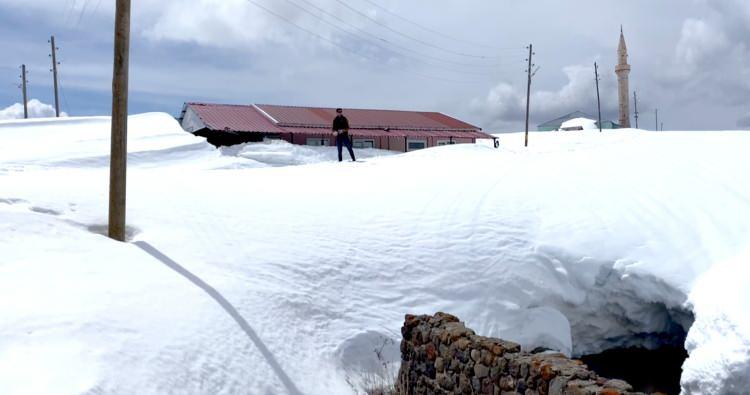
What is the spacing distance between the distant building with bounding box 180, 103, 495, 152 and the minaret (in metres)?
33.7

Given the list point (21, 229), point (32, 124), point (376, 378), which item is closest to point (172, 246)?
point (21, 229)

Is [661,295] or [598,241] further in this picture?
[598,241]

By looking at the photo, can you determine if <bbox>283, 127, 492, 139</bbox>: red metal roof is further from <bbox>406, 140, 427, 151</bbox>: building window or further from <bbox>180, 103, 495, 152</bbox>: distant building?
<bbox>406, 140, 427, 151</bbox>: building window

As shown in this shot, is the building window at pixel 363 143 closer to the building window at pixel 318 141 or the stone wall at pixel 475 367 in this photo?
the building window at pixel 318 141

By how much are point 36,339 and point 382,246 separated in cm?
581

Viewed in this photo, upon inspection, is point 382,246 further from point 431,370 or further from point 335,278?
point 431,370

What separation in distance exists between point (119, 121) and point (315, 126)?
24.3 meters

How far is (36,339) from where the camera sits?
612cm

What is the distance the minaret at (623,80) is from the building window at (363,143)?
41981 millimetres

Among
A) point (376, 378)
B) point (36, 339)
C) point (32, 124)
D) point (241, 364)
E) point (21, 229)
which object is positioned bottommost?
point (376, 378)

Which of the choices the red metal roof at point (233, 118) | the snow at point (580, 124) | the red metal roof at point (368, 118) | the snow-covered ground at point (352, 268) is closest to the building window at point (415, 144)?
the red metal roof at point (368, 118)

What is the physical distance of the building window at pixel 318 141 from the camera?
3309 cm

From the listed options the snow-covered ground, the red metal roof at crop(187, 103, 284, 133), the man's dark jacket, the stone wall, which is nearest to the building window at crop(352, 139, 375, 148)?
the red metal roof at crop(187, 103, 284, 133)

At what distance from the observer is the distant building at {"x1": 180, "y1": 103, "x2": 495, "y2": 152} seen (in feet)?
103
